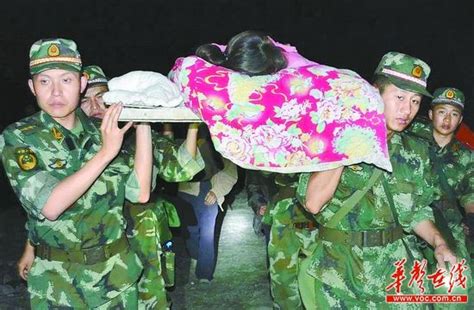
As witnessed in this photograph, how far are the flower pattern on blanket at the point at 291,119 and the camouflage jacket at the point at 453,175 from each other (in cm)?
256

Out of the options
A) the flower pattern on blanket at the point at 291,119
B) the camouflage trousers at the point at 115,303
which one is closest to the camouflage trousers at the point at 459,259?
the flower pattern on blanket at the point at 291,119

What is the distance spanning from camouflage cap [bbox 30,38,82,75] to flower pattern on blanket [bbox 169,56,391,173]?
26.3 inches

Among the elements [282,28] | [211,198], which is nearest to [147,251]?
[211,198]

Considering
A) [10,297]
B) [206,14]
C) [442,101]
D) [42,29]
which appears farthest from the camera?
[206,14]

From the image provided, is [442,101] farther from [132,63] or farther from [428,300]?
[132,63]

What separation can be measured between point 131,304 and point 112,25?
1557 cm

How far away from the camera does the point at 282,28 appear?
19188 mm

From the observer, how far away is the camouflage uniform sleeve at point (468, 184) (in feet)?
16.4

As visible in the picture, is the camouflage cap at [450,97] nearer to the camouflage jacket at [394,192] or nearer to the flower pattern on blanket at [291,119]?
the camouflage jacket at [394,192]

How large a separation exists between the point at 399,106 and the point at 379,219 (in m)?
0.58

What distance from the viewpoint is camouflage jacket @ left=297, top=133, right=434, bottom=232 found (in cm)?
312

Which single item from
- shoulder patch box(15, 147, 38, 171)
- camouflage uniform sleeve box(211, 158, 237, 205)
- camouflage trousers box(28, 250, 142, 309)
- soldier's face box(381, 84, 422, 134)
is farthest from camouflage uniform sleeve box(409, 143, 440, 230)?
camouflage uniform sleeve box(211, 158, 237, 205)

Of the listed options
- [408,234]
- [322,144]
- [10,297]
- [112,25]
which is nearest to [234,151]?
[322,144]

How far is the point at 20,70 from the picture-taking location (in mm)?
13062
